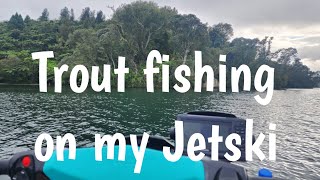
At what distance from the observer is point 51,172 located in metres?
2.64

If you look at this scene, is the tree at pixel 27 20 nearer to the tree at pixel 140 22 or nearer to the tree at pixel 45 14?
the tree at pixel 45 14

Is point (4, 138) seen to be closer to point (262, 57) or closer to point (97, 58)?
point (97, 58)

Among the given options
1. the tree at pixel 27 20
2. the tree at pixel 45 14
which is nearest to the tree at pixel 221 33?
the tree at pixel 27 20

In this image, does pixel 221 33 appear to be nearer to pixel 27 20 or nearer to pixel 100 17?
pixel 100 17

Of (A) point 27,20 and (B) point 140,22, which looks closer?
(B) point 140,22

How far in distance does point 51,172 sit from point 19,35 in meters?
137

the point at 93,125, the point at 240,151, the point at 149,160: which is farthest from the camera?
the point at 93,125

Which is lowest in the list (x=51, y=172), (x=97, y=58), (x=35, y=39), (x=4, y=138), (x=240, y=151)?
(x=4, y=138)

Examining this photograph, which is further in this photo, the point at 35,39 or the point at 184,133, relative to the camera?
the point at 35,39

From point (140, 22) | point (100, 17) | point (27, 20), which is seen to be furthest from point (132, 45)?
point (27, 20)

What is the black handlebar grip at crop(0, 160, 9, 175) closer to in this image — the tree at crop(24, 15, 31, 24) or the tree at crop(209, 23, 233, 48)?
the tree at crop(209, 23, 233, 48)

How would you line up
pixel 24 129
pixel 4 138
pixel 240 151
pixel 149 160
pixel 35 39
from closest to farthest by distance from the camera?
pixel 149 160, pixel 240 151, pixel 4 138, pixel 24 129, pixel 35 39

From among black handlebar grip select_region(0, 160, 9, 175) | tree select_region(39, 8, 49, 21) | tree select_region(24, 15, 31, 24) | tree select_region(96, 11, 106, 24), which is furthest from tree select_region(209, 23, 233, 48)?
black handlebar grip select_region(0, 160, 9, 175)

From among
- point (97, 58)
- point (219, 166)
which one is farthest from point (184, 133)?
point (97, 58)
